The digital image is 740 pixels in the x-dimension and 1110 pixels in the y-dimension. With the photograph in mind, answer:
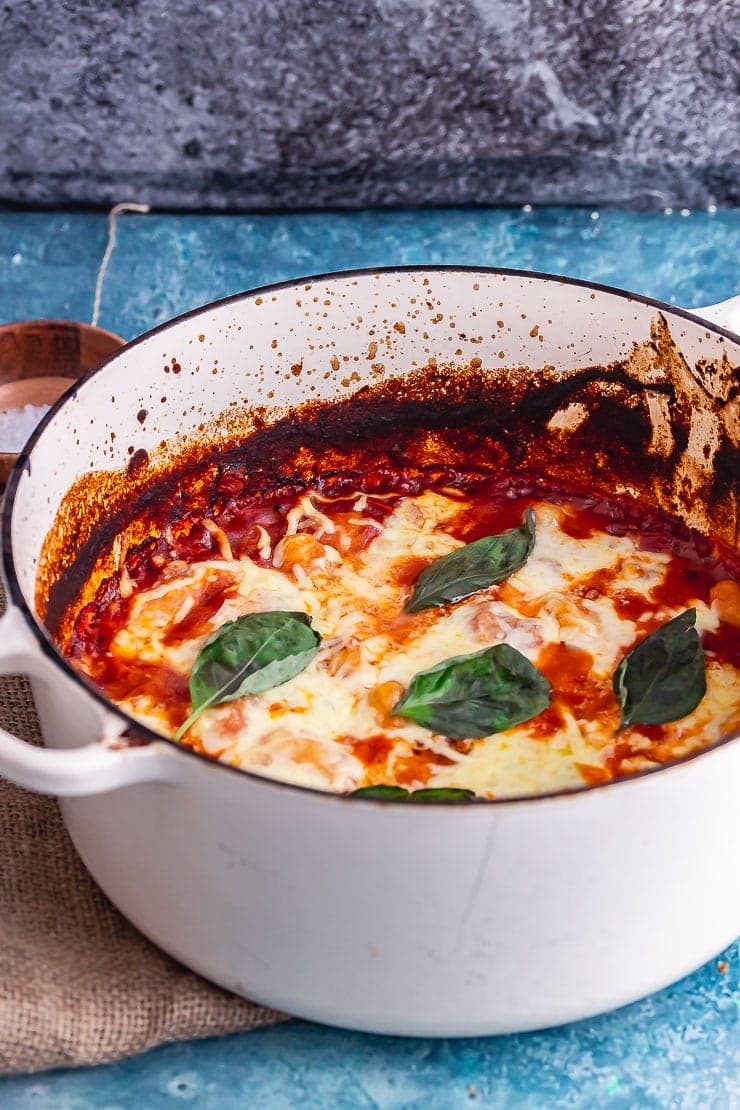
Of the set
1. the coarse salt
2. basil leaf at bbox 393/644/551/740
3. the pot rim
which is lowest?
the coarse salt

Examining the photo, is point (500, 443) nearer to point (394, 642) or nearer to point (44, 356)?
point (394, 642)

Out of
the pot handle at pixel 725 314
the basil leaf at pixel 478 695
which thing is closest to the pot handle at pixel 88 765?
the basil leaf at pixel 478 695

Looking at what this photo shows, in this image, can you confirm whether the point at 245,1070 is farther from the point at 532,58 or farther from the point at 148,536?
the point at 532,58

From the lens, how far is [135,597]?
77.0 inches

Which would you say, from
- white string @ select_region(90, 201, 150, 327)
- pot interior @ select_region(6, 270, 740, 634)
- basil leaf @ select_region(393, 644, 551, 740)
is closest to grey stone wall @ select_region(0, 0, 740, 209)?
white string @ select_region(90, 201, 150, 327)

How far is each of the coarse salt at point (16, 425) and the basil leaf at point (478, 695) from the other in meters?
1.05

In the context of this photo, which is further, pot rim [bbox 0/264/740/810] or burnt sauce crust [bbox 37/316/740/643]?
burnt sauce crust [bbox 37/316/740/643]

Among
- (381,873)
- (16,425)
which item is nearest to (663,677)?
(381,873)

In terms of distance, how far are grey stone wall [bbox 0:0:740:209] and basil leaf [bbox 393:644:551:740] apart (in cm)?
173

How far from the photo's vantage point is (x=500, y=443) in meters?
2.28

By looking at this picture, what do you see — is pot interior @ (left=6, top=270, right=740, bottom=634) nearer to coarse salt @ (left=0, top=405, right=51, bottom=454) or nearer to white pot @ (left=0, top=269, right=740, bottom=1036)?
white pot @ (left=0, top=269, right=740, bottom=1036)

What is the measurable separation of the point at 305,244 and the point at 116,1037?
1.96 meters

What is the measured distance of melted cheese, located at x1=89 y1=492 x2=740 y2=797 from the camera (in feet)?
5.28

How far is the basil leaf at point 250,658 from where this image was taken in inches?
64.9
